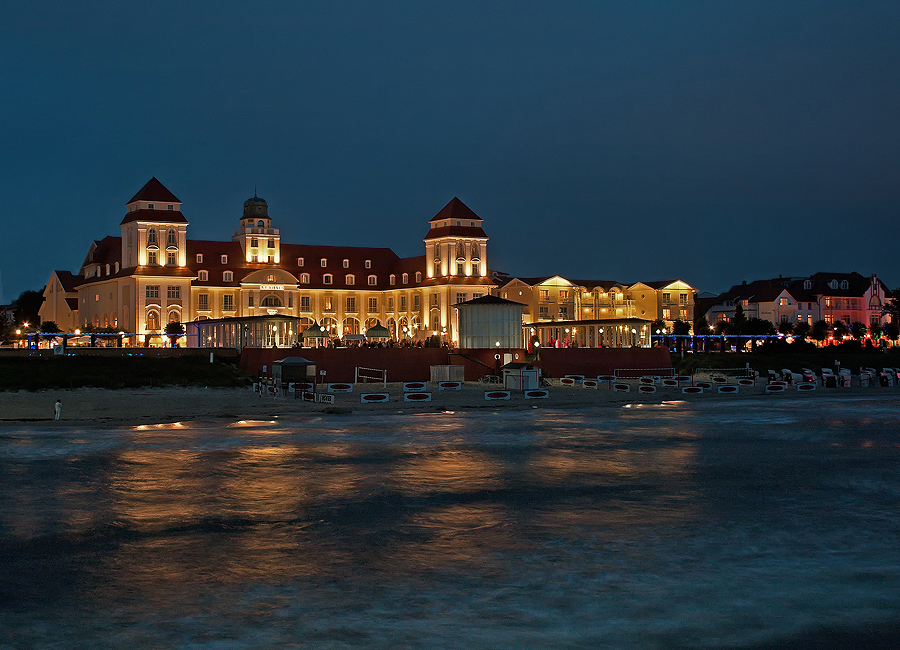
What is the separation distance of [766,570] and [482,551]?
419 centimetres

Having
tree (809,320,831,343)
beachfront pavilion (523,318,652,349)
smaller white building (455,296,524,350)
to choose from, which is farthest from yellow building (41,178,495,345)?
tree (809,320,831,343)

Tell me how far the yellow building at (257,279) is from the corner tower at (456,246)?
0.13m

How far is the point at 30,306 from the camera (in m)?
152

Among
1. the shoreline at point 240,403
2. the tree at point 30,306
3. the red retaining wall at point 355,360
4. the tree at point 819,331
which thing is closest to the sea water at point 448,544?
the shoreline at point 240,403

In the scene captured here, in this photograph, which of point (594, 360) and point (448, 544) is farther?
point (594, 360)

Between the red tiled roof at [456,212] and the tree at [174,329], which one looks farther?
the red tiled roof at [456,212]

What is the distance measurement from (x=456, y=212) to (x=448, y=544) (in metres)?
100

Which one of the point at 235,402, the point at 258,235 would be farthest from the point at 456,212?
the point at 235,402

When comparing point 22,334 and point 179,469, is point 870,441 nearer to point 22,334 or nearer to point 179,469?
→ point 179,469

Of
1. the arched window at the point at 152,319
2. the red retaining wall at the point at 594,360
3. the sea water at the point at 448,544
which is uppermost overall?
the arched window at the point at 152,319

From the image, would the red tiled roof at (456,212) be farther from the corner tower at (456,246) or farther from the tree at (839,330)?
the tree at (839,330)

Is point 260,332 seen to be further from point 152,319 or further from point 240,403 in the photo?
point 152,319

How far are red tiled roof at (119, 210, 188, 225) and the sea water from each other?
75.3 m

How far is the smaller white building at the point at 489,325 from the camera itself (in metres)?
73.0
